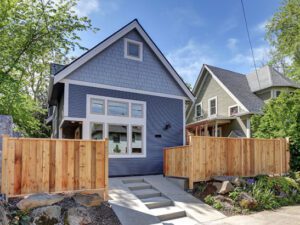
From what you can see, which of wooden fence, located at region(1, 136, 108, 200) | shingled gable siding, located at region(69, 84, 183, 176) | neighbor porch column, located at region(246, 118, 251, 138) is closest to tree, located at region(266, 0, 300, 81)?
neighbor porch column, located at region(246, 118, 251, 138)

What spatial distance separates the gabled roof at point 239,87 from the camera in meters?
16.6

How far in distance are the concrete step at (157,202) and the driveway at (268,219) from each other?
1.49 meters

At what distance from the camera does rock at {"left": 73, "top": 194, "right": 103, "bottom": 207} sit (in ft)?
20.0

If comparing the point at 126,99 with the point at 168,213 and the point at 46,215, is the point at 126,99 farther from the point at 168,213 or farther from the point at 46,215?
the point at 46,215

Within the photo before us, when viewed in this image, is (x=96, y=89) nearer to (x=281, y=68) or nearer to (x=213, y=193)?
(x=213, y=193)

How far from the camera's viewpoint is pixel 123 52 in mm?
11055

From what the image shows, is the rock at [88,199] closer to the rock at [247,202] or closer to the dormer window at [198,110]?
the rock at [247,202]

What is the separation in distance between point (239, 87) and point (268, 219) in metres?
13.7

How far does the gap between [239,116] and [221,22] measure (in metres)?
6.05

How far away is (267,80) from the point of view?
18469mm

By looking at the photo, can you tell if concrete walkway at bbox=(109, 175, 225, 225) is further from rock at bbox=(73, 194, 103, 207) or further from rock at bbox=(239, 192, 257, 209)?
rock at bbox=(239, 192, 257, 209)

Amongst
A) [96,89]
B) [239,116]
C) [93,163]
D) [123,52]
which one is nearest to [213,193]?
[93,163]

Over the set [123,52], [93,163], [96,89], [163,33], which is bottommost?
[93,163]

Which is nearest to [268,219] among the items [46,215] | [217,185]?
[217,185]
